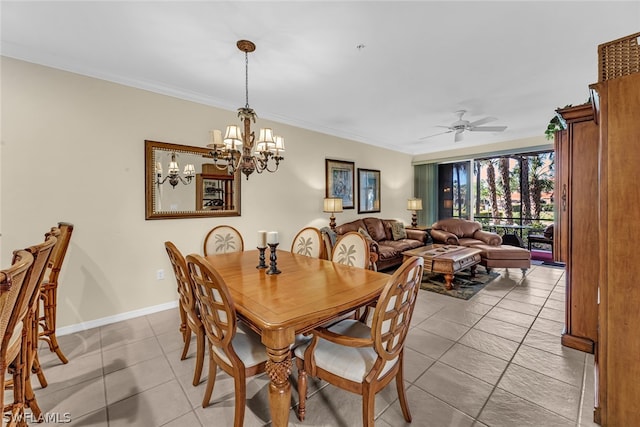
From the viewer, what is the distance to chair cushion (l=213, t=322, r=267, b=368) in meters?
1.46

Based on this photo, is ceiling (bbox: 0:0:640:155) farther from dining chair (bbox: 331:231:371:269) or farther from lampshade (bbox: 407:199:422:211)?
lampshade (bbox: 407:199:422:211)

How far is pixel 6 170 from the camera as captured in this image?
2.37 meters

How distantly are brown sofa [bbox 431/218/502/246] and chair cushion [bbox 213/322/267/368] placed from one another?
456 centimetres

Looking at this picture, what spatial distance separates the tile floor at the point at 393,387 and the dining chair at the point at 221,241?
2.77 feet

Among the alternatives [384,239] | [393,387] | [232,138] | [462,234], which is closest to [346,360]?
[393,387]

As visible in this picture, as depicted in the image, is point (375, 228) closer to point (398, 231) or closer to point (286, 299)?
point (398, 231)

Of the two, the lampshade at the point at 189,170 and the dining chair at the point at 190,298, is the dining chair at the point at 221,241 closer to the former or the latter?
the lampshade at the point at 189,170

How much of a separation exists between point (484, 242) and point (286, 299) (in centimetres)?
483

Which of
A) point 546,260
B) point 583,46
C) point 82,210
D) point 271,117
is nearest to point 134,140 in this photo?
point 82,210

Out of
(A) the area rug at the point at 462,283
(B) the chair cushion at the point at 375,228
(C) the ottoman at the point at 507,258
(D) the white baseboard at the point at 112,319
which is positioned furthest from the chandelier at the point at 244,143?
(C) the ottoman at the point at 507,258

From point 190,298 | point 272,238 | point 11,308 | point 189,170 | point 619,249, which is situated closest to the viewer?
point 11,308

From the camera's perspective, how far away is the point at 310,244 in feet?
9.39

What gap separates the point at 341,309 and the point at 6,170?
3092 millimetres

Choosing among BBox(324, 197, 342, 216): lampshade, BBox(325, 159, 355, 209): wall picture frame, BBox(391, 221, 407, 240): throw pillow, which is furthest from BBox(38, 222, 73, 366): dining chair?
BBox(391, 221, 407, 240): throw pillow
